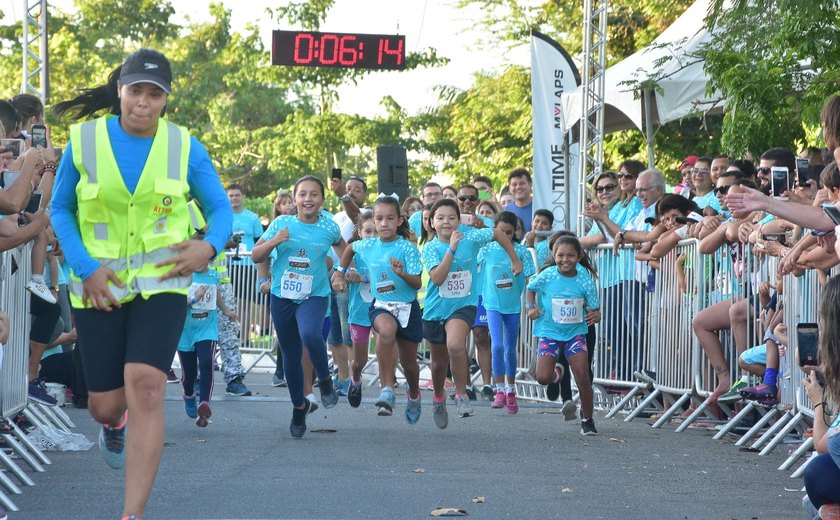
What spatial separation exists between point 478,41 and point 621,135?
11276 mm

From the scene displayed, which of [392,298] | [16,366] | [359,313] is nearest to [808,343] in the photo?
[16,366]

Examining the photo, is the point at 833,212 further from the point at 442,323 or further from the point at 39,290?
the point at 442,323

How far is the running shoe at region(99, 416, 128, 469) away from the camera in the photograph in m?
6.52

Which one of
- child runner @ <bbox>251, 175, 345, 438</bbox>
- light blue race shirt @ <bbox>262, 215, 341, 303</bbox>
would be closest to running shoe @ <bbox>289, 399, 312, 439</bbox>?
child runner @ <bbox>251, 175, 345, 438</bbox>

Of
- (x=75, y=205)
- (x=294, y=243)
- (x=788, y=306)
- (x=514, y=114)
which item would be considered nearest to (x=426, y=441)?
(x=294, y=243)

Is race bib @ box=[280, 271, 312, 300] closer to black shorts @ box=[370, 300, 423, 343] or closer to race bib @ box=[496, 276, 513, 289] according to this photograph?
black shorts @ box=[370, 300, 423, 343]

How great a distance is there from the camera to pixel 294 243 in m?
11.4

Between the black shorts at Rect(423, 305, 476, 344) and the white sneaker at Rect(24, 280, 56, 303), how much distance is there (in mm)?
3816

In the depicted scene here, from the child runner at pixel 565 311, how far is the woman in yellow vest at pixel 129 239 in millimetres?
5977

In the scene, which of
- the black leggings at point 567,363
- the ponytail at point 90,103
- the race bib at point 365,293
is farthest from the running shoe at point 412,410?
the ponytail at point 90,103

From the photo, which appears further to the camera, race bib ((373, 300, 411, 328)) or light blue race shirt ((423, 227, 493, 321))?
light blue race shirt ((423, 227, 493, 321))

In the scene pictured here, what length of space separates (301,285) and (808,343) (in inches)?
208

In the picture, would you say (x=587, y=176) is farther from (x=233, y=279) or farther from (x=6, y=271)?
(x=6, y=271)

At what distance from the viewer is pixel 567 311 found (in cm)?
1194
